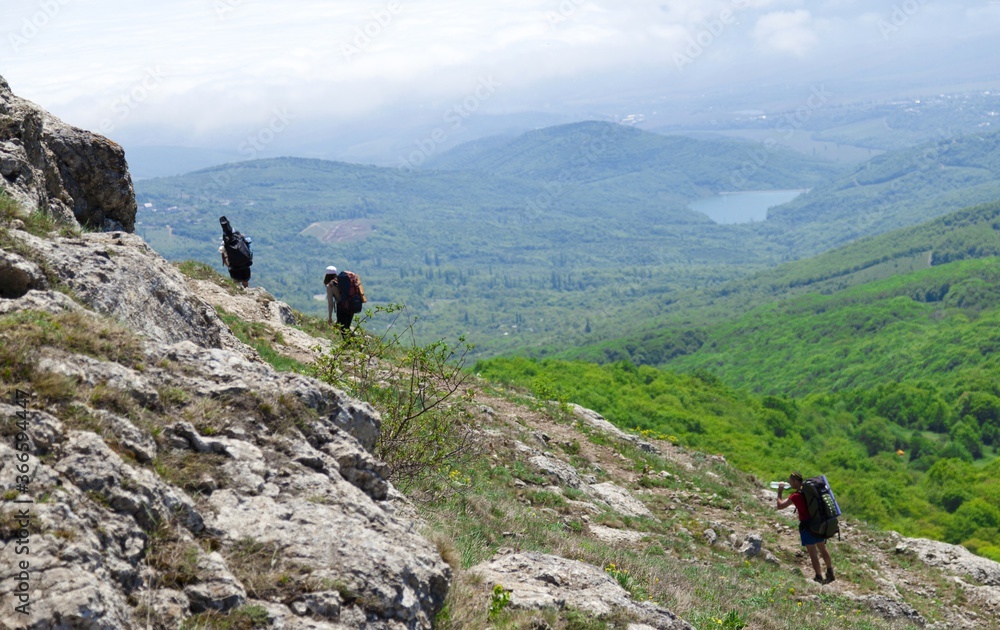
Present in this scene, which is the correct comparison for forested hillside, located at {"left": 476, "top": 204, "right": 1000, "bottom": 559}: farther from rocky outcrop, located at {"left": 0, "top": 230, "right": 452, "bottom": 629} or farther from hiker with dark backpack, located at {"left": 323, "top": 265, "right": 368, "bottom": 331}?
rocky outcrop, located at {"left": 0, "top": 230, "right": 452, "bottom": 629}

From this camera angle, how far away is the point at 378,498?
273 inches

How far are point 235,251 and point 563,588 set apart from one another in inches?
604

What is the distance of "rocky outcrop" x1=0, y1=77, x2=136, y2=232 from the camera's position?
435 inches

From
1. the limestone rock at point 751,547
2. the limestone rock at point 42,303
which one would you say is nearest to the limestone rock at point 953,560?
the limestone rock at point 751,547

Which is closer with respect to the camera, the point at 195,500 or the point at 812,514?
the point at 195,500

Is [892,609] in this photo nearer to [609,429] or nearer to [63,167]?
[609,429]

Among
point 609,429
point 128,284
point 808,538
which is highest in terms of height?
point 128,284

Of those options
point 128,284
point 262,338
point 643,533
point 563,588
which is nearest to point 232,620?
point 563,588

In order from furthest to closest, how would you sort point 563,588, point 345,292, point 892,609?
point 345,292 < point 892,609 < point 563,588

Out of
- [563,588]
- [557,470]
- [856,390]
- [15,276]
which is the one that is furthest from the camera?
[856,390]

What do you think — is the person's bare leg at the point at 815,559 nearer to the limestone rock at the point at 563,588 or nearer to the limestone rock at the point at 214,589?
the limestone rock at the point at 563,588

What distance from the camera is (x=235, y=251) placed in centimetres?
1992

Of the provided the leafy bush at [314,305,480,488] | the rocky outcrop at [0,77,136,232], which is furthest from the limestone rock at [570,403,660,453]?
the rocky outcrop at [0,77,136,232]

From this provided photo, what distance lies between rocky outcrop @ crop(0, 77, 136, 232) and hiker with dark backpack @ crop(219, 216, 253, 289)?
2.77m
